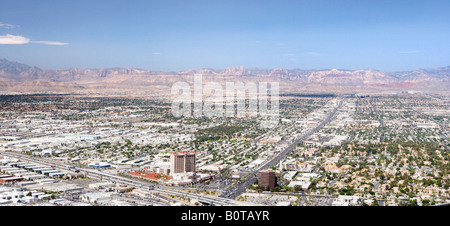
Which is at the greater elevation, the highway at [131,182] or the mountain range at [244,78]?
the mountain range at [244,78]

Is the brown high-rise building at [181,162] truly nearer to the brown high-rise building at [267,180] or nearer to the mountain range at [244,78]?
the brown high-rise building at [267,180]

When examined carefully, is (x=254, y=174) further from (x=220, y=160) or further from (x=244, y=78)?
(x=244, y=78)

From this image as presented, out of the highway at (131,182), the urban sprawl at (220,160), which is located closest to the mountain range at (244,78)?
the urban sprawl at (220,160)

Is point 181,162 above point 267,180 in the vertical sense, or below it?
above

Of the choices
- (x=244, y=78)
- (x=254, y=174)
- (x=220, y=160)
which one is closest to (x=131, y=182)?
(x=254, y=174)

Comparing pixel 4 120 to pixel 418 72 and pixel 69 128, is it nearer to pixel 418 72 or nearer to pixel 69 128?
pixel 69 128

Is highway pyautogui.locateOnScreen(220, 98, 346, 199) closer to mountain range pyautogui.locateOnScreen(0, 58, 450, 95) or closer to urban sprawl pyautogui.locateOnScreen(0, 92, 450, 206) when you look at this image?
urban sprawl pyautogui.locateOnScreen(0, 92, 450, 206)
